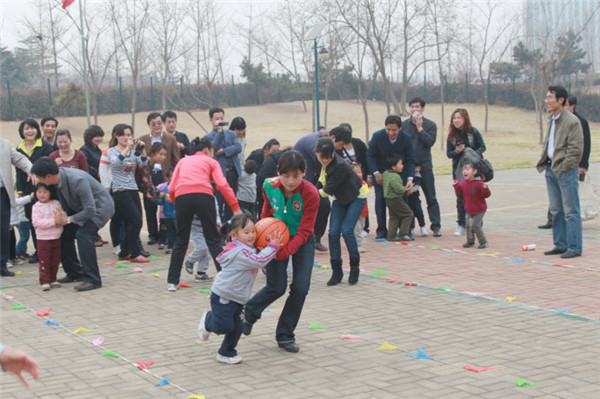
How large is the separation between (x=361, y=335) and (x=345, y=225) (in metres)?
2.21

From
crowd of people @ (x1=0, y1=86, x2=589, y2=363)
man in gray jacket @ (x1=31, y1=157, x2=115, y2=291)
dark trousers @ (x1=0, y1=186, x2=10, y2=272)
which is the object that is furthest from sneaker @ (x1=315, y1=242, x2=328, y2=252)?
dark trousers @ (x1=0, y1=186, x2=10, y2=272)

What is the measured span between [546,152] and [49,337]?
21.7 feet

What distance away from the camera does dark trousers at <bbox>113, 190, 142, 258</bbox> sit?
31.6ft

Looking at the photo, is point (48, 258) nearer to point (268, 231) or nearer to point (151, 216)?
point (151, 216)

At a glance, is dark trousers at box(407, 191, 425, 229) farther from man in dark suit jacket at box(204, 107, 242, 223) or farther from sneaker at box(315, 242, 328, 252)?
man in dark suit jacket at box(204, 107, 242, 223)

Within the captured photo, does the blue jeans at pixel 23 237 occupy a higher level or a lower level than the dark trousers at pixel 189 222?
lower

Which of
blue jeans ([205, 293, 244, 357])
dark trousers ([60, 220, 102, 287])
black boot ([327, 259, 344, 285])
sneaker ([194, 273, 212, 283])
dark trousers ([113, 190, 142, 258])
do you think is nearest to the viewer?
blue jeans ([205, 293, 244, 357])

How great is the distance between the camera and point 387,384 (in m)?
4.74

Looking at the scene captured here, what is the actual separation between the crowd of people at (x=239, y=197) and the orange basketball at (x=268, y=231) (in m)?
0.07

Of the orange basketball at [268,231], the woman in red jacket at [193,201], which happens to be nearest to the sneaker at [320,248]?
the woman in red jacket at [193,201]

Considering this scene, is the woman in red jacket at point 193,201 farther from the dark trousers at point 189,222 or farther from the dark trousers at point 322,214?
the dark trousers at point 322,214

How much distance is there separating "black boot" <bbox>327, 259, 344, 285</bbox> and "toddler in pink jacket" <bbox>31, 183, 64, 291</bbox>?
10.6 ft

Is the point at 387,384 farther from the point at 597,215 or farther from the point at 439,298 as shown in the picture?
the point at 597,215

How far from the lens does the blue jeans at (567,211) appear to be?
8945mm
